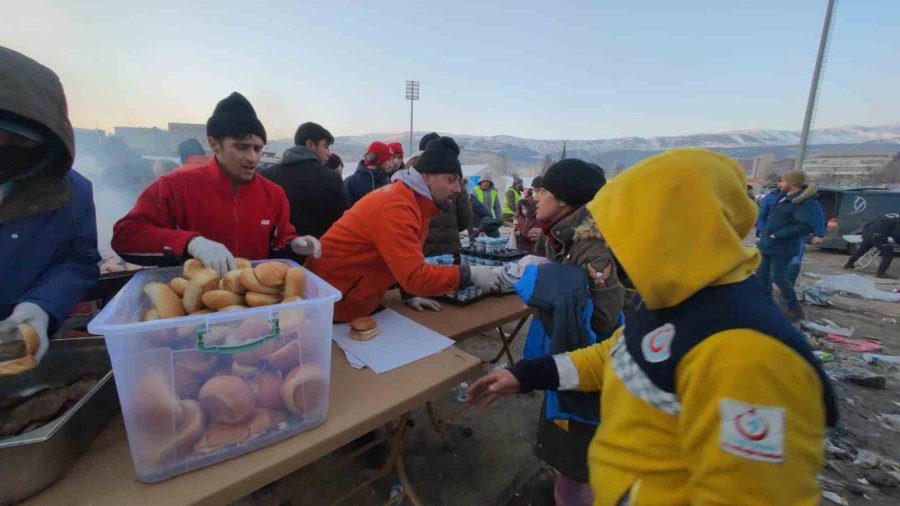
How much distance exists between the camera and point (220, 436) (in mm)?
886

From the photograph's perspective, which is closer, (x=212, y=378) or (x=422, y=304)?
(x=212, y=378)

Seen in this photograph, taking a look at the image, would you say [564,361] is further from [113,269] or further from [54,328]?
[113,269]

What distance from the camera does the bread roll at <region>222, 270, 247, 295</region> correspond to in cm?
103

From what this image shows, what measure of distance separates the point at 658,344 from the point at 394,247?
116cm

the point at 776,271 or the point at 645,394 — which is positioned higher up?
the point at 645,394

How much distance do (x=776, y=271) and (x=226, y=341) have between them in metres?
6.44

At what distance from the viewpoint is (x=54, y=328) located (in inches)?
44.2

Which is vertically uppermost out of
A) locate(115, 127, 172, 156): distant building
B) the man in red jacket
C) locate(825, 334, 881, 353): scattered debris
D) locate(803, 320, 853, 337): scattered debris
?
locate(115, 127, 172, 156): distant building

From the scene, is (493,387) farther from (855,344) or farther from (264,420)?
(855,344)

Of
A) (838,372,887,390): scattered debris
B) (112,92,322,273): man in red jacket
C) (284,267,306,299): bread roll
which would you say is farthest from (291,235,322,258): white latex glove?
(838,372,887,390): scattered debris

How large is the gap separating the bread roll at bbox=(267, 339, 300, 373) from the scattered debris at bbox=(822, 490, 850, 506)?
10.3 ft

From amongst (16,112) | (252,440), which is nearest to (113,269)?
(16,112)

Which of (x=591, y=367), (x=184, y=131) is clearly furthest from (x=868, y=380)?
(x=184, y=131)

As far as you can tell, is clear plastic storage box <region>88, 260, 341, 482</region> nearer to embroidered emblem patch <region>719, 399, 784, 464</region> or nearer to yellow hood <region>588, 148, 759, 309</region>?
yellow hood <region>588, 148, 759, 309</region>
